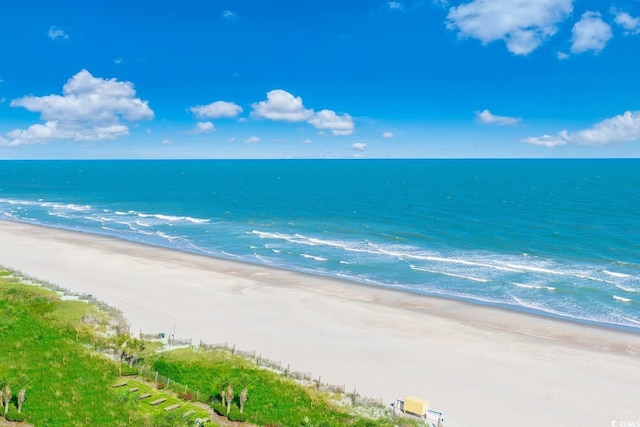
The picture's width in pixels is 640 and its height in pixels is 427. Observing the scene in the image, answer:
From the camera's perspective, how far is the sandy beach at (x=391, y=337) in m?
28.5

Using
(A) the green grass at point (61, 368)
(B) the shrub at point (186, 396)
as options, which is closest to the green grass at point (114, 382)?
(A) the green grass at point (61, 368)

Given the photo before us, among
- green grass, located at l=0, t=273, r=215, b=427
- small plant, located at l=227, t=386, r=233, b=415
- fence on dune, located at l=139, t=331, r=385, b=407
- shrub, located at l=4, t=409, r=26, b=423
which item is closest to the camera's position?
shrub, located at l=4, t=409, r=26, b=423

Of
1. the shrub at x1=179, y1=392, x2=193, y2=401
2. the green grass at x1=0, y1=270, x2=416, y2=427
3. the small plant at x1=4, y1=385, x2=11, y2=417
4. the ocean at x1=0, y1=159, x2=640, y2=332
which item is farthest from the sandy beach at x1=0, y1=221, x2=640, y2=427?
the small plant at x1=4, y1=385, x2=11, y2=417

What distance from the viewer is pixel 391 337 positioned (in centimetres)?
3747

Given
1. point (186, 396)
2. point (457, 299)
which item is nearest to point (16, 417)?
point (186, 396)

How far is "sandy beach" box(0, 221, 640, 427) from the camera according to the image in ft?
93.4

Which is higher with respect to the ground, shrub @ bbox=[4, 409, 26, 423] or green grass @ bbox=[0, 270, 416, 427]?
green grass @ bbox=[0, 270, 416, 427]

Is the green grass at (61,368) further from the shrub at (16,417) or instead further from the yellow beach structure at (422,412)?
the yellow beach structure at (422,412)

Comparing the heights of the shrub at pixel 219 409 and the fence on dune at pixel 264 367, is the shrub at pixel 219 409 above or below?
below

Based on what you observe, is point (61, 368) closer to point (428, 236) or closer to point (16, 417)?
point (16, 417)

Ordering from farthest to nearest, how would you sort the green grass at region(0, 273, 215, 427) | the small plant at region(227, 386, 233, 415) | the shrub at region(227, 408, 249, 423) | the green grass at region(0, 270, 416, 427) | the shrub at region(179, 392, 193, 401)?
the shrub at region(179, 392, 193, 401), the small plant at region(227, 386, 233, 415), the shrub at region(227, 408, 249, 423), the green grass at region(0, 270, 416, 427), the green grass at region(0, 273, 215, 427)

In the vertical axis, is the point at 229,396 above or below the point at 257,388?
above

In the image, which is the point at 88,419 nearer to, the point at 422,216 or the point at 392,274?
the point at 392,274

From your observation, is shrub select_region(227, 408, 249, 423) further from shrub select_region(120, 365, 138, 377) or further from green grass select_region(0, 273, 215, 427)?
shrub select_region(120, 365, 138, 377)
